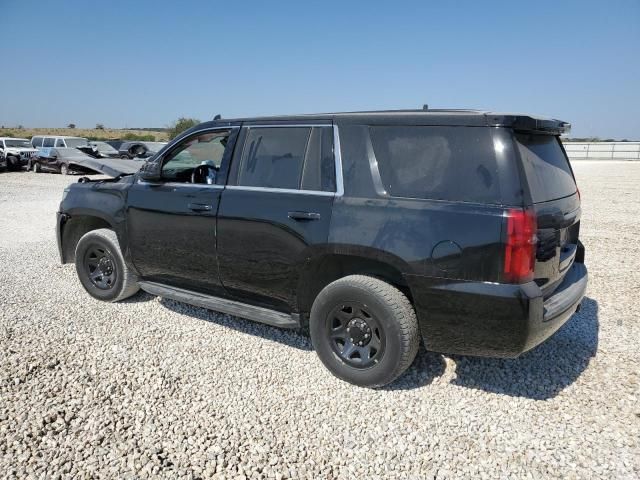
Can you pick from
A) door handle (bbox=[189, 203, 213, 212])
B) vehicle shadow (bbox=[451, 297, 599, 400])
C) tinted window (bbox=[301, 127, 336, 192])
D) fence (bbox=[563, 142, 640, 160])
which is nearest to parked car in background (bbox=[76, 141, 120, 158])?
door handle (bbox=[189, 203, 213, 212])

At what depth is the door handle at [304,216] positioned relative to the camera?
3465mm

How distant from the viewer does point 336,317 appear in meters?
3.50

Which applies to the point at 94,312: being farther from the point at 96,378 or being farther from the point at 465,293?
the point at 465,293

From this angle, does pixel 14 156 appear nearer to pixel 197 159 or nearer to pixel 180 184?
pixel 197 159

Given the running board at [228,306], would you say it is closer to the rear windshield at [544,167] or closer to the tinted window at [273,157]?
the tinted window at [273,157]

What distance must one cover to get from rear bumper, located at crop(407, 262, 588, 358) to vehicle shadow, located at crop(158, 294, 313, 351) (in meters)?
1.35

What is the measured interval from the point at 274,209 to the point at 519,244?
68.6 inches

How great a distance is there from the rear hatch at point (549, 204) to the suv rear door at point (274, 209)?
1.31m

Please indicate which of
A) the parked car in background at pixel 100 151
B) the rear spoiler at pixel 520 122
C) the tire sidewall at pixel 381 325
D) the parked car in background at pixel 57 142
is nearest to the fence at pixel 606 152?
the parked car in background at pixel 100 151

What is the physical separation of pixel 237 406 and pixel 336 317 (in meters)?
0.90

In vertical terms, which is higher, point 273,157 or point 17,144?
point 17,144

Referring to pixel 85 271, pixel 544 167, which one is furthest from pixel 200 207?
pixel 544 167

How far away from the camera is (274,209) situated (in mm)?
3664

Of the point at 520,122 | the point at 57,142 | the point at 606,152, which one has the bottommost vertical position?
the point at 520,122
